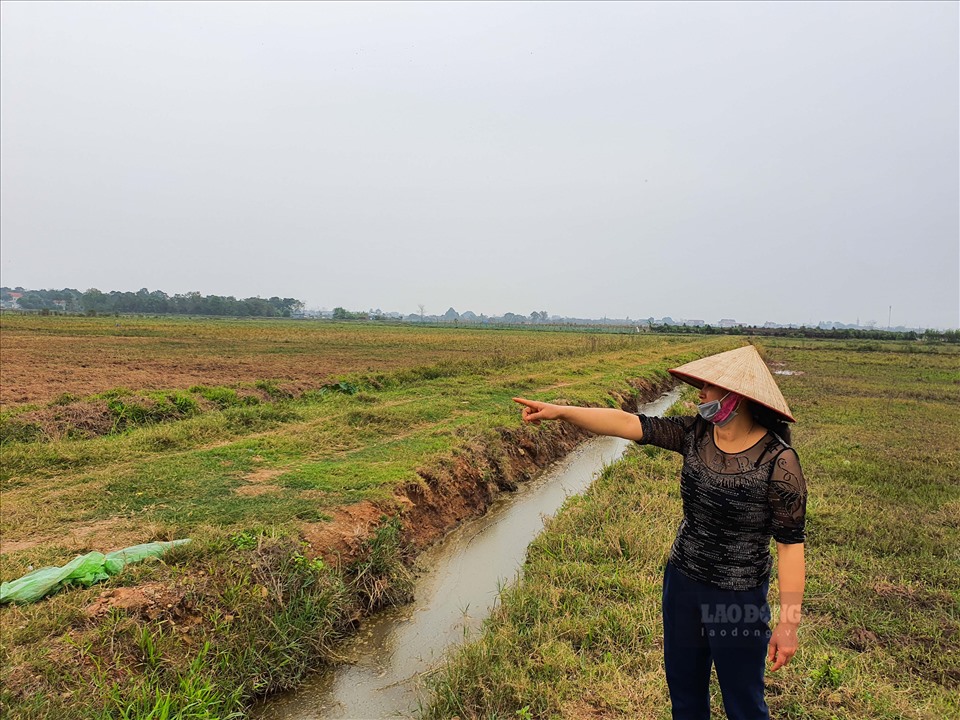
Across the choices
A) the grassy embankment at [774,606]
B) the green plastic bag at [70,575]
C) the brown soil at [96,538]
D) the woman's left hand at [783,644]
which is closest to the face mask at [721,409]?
the woman's left hand at [783,644]

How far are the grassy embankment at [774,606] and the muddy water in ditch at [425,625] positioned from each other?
0.64 metres

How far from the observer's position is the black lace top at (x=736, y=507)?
2.00 metres

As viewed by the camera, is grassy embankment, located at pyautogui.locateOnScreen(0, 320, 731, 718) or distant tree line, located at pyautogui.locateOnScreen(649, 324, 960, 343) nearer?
grassy embankment, located at pyautogui.locateOnScreen(0, 320, 731, 718)

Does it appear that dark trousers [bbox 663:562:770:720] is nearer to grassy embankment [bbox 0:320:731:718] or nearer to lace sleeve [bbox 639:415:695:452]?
lace sleeve [bbox 639:415:695:452]

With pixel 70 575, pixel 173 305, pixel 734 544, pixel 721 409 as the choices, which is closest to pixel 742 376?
pixel 721 409

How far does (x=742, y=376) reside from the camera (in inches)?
88.6

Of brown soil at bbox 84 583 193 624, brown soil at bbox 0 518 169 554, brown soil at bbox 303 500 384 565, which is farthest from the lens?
brown soil at bbox 303 500 384 565

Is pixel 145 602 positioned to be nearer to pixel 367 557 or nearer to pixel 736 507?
pixel 367 557

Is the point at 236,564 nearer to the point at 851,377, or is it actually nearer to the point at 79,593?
the point at 79,593

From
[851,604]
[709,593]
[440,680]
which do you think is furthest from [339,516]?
[851,604]

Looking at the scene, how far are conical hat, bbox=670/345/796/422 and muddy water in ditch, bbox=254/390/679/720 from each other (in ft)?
10.8

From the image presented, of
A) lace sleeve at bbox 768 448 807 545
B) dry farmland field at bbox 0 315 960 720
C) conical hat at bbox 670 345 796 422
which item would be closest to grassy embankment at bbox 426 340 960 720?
dry farmland field at bbox 0 315 960 720

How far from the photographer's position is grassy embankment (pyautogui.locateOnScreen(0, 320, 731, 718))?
331 cm

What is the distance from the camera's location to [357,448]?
8.55 metres
